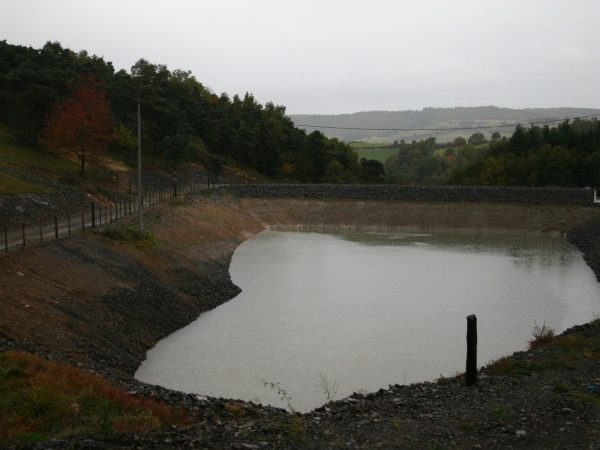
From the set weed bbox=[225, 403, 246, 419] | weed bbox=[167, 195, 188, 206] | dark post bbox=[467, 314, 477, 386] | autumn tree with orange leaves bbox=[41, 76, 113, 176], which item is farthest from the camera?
autumn tree with orange leaves bbox=[41, 76, 113, 176]

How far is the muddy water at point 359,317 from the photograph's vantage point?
53.2 feet

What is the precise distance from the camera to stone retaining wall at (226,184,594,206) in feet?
175

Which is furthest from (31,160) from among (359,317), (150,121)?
(359,317)

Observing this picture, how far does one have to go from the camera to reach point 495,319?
862 inches

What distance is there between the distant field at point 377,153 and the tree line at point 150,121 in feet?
188

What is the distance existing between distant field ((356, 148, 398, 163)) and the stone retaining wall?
9165 centimetres

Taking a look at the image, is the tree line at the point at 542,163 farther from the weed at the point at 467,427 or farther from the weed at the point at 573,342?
the weed at the point at 467,427

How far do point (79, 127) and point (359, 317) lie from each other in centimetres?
2545

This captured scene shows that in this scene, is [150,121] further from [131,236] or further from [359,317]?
[359,317]

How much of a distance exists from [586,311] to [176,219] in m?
21.8

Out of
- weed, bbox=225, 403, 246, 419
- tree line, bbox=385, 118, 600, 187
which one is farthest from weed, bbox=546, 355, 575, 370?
tree line, bbox=385, 118, 600, 187

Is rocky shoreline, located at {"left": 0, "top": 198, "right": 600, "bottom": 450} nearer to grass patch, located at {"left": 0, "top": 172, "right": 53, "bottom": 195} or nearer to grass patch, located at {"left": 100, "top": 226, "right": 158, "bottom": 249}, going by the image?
grass patch, located at {"left": 100, "top": 226, "right": 158, "bottom": 249}

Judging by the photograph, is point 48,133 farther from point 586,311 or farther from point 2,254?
point 586,311

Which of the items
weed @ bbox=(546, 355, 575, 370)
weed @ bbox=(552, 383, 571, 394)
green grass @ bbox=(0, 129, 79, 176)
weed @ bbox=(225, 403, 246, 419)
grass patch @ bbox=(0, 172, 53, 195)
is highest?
green grass @ bbox=(0, 129, 79, 176)
